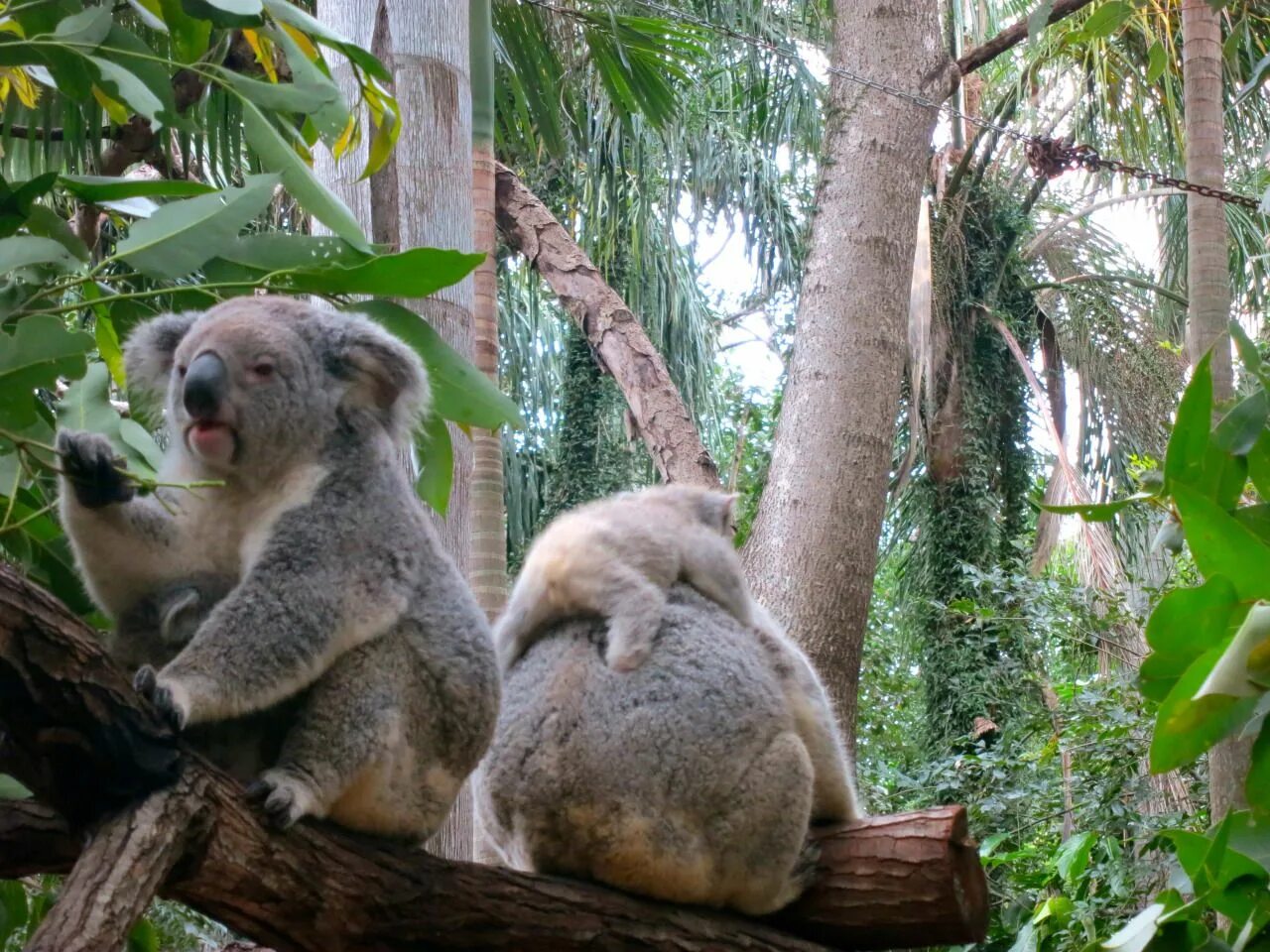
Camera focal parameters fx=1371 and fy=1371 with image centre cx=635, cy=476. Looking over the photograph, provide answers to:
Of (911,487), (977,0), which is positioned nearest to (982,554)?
(911,487)

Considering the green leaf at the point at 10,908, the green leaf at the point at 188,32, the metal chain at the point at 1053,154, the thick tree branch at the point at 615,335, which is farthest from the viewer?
the thick tree branch at the point at 615,335

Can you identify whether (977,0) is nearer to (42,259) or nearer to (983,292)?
(983,292)

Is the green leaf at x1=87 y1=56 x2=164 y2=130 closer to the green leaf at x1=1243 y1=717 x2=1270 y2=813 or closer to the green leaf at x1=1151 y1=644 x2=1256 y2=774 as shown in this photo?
the green leaf at x1=1151 y1=644 x2=1256 y2=774

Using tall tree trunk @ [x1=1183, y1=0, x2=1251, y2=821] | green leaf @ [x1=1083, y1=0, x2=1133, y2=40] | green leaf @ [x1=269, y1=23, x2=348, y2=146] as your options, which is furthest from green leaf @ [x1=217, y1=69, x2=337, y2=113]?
tall tree trunk @ [x1=1183, y1=0, x2=1251, y2=821]

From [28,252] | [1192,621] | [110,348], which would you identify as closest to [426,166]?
[110,348]

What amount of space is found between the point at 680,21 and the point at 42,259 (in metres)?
4.40

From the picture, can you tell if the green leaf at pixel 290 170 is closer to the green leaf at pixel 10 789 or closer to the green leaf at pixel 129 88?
the green leaf at pixel 129 88

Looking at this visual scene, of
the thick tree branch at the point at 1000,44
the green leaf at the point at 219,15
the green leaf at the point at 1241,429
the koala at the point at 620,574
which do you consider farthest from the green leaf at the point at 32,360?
the thick tree branch at the point at 1000,44

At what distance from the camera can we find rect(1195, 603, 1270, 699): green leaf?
1.60m

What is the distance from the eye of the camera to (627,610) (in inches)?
102

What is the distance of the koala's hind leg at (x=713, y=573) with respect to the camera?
2.79 metres

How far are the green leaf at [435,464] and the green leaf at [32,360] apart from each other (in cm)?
72

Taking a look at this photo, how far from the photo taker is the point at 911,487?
441 inches

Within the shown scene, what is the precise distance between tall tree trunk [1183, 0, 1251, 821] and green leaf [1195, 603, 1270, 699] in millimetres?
1758
